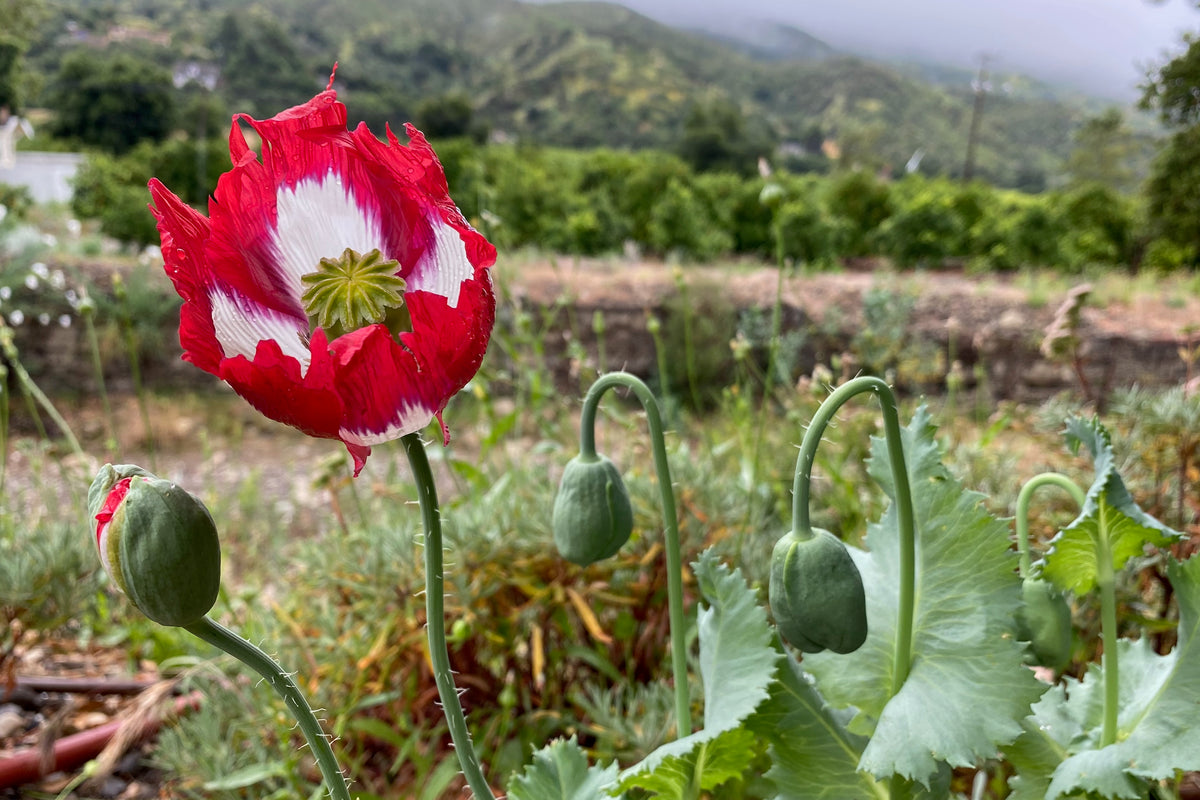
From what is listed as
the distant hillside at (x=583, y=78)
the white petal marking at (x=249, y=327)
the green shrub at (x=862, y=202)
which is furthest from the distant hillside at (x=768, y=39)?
the white petal marking at (x=249, y=327)

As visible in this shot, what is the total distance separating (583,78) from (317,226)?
128ft

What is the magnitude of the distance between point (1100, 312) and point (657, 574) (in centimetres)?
516

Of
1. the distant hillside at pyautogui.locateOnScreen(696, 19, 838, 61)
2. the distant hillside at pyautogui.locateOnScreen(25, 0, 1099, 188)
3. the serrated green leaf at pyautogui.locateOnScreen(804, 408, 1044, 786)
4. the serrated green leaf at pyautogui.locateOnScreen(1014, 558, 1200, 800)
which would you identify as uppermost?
the distant hillside at pyautogui.locateOnScreen(696, 19, 838, 61)

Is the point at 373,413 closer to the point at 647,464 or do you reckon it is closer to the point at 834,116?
the point at 647,464

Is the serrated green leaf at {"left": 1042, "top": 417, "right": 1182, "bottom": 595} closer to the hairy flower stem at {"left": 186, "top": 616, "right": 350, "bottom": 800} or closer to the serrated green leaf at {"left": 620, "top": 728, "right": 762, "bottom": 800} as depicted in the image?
the serrated green leaf at {"left": 620, "top": 728, "right": 762, "bottom": 800}

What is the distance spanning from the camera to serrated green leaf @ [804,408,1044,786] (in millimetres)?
554

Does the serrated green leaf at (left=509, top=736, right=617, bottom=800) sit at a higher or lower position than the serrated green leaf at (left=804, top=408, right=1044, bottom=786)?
lower

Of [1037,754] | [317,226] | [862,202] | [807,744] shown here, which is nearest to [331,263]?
[317,226]

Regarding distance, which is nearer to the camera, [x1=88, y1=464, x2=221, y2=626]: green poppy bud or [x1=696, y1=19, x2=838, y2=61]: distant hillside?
[x1=88, y1=464, x2=221, y2=626]: green poppy bud

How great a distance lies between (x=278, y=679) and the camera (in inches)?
17.0

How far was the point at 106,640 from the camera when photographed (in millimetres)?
1668

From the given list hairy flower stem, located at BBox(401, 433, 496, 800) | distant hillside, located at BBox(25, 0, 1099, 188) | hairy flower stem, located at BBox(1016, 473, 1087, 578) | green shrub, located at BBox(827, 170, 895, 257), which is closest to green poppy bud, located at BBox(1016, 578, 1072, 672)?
hairy flower stem, located at BBox(1016, 473, 1087, 578)

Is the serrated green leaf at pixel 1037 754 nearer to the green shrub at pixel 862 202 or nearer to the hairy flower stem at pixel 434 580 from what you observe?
the hairy flower stem at pixel 434 580

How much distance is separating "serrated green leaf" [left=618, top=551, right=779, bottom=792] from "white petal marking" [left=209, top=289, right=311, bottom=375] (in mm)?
347
